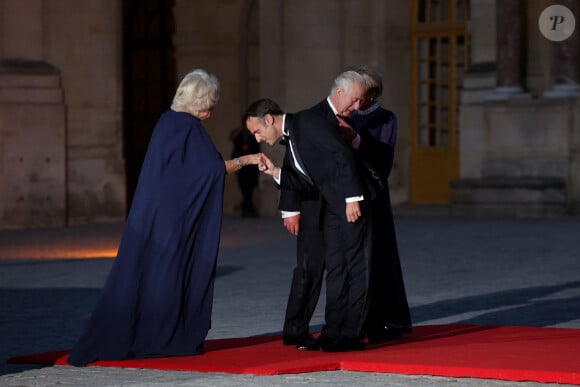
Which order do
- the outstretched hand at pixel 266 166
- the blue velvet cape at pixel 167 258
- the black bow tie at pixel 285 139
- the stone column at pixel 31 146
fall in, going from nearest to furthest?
1. the blue velvet cape at pixel 167 258
2. the outstretched hand at pixel 266 166
3. the black bow tie at pixel 285 139
4. the stone column at pixel 31 146

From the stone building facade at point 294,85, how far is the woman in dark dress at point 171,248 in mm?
13855

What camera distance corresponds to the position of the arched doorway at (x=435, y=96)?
85.9 feet

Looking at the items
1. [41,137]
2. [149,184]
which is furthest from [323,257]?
[41,137]

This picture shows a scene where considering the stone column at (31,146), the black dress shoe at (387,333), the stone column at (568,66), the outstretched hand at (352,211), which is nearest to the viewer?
the outstretched hand at (352,211)

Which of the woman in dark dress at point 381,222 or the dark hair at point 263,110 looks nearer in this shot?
the dark hair at point 263,110

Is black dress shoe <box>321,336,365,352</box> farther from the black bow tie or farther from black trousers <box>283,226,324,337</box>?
the black bow tie

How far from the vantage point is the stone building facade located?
944 inches

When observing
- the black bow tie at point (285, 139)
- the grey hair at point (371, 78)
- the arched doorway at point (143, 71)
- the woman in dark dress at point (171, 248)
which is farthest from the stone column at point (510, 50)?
the woman in dark dress at point (171, 248)

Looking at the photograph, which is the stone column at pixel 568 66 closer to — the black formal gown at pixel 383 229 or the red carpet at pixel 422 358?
the red carpet at pixel 422 358

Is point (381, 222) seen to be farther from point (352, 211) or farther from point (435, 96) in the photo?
point (435, 96)

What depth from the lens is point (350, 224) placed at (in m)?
10.0

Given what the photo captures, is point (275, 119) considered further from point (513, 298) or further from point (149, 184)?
point (513, 298)

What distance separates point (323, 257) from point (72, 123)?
15.0 m

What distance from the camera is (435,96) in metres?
26.4
